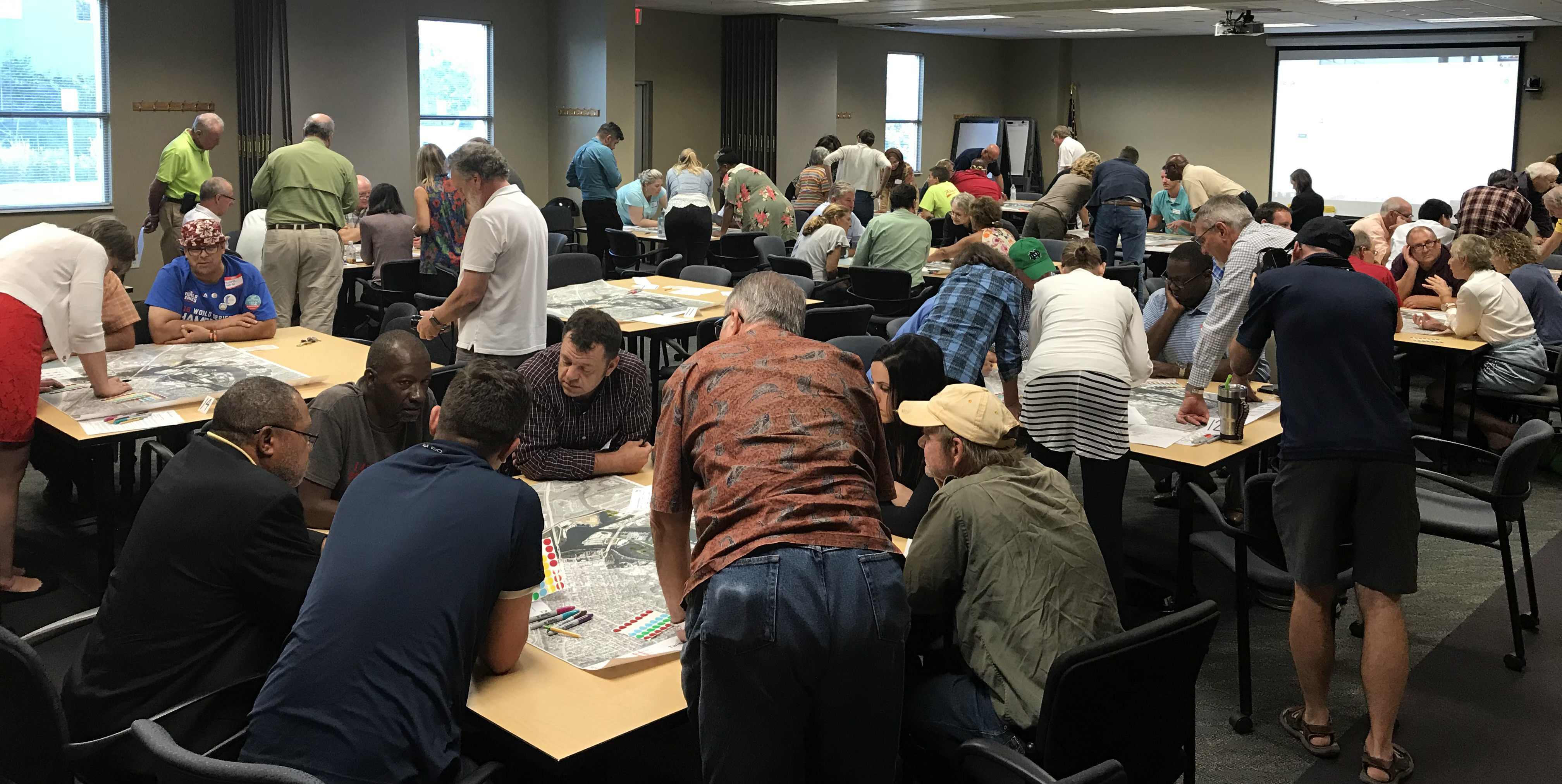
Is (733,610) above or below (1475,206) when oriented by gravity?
below

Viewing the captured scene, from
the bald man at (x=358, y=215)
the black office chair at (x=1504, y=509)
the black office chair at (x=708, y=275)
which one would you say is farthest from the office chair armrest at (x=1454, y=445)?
the bald man at (x=358, y=215)

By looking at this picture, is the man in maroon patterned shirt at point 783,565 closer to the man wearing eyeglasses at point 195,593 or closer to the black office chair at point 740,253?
the man wearing eyeglasses at point 195,593

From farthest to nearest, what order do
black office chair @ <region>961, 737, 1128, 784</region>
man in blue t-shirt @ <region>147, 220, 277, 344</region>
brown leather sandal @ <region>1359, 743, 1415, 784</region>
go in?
man in blue t-shirt @ <region>147, 220, 277, 344</region>, brown leather sandal @ <region>1359, 743, 1415, 784</region>, black office chair @ <region>961, 737, 1128, 784</region>

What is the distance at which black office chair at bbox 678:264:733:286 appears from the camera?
7363mm

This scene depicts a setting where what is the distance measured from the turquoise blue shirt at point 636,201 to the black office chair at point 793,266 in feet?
12.0

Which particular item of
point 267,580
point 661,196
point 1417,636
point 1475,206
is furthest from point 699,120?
point 267,580

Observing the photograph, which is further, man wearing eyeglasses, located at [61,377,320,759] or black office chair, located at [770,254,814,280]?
black office chair, located at [770,254,814,280]

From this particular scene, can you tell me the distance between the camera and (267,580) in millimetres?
2350

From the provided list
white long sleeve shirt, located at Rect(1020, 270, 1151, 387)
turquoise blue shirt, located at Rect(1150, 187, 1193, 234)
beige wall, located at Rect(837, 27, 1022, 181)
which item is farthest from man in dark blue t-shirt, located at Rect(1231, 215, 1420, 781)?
beige wall, located at Rect(837, 27, 1022, 181)

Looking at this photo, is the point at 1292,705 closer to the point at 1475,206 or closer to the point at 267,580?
the point at 267,580

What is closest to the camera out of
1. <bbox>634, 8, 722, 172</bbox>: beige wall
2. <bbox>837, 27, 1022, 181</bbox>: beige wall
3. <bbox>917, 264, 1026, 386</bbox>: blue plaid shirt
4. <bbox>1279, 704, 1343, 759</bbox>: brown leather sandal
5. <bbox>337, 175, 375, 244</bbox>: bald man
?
<bbox>1279, 704, 1343, 759</bbox>: brown leather sandal

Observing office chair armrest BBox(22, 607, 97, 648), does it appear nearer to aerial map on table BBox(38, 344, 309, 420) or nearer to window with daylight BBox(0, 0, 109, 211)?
aerial map on table BBox(38, 344, 309, 420)

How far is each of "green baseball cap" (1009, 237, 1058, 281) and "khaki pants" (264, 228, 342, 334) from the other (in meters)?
4.09

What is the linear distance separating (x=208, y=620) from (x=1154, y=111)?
18.1 meters
